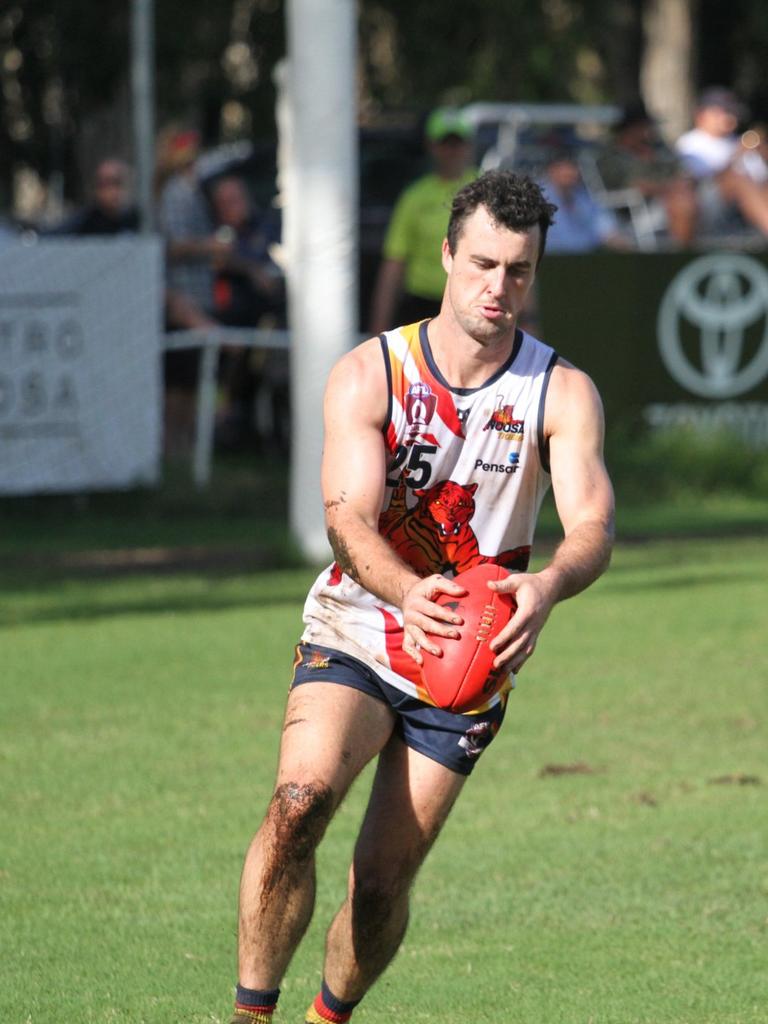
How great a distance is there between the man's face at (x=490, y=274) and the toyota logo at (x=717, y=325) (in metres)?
12.4

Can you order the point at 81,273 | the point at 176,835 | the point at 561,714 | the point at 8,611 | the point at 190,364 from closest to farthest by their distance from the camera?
the point at 176,835 < the point at 561,714 < the point at 8,611 < the point at 81,273 < the point at 190,364

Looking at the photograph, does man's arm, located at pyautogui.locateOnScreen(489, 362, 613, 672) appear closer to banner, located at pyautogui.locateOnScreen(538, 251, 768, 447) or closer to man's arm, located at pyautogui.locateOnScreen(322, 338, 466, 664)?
man's arm, located at pyautogui.locateOnScreen(322, 338, 466, 664)

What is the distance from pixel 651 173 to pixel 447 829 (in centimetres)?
1462

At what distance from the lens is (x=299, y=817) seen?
484 cm

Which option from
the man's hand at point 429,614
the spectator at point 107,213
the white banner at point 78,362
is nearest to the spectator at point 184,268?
the spectator at point 107,213

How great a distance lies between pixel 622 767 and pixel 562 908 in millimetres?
1965

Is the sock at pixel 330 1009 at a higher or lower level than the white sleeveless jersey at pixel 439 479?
lower

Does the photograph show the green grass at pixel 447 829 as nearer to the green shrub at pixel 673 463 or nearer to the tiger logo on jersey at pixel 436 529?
the tiger logo on jersey at pixel 436 529

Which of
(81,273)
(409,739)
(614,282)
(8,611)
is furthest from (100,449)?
(409,739)

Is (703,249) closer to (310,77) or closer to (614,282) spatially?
(614,282)

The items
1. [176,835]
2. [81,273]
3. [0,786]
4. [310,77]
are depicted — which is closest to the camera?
[176,835]

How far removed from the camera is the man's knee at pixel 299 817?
4.84 meters

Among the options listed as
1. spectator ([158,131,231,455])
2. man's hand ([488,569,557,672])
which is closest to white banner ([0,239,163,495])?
spectator ([158,131,231,455])

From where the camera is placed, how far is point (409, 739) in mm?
5258
